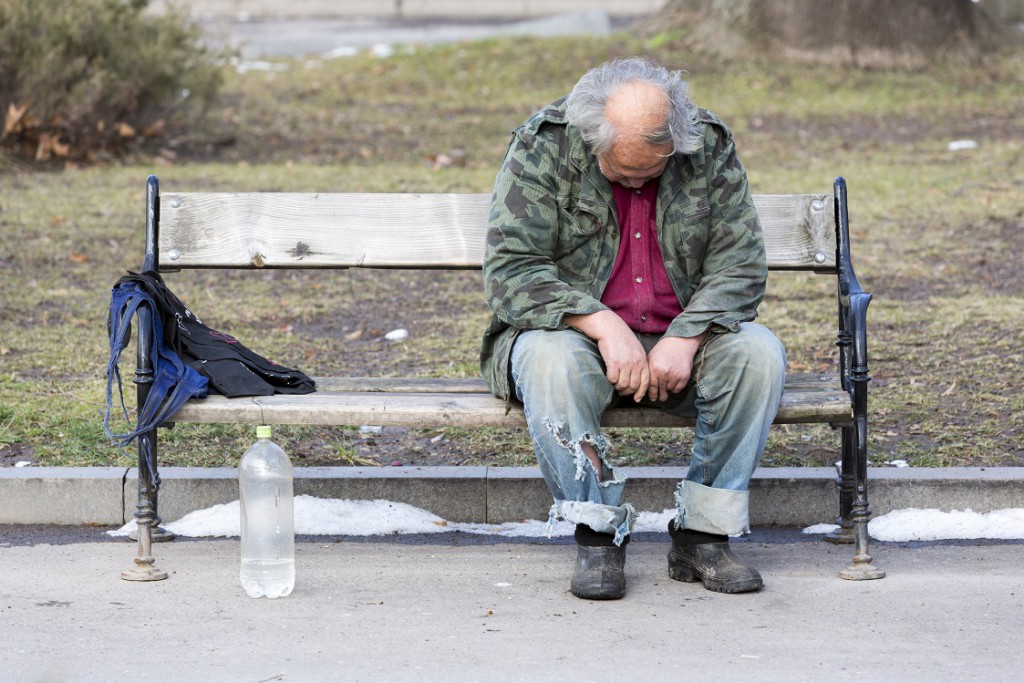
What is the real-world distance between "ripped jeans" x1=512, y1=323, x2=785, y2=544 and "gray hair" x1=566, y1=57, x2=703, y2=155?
1.84 ft

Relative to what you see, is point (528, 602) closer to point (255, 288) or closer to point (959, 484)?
point (959, 484)

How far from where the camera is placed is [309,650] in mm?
3533

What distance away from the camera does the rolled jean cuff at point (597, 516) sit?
385 centimetres

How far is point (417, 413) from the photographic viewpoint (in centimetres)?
397

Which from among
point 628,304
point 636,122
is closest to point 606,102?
point 636,122

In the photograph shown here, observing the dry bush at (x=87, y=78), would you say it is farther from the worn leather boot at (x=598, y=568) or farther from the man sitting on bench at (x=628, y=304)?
the worn leather boot at (x=598, y=568)

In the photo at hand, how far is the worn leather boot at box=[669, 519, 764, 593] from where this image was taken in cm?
394

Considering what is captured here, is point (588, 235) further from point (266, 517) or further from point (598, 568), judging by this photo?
point (266, 517)

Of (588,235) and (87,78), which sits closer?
(588,235)

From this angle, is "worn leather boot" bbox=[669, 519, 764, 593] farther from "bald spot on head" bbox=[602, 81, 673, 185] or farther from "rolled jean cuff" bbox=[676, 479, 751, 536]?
"bald spot on head" bbox=[602, 81, 673, 185]

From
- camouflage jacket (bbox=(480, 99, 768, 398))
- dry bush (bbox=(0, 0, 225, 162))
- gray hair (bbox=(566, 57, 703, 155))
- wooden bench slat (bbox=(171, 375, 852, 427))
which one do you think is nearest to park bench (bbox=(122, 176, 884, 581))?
wooden bench slat (bbox=(171, 375, 852, 427))

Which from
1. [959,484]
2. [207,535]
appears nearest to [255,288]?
[207,535]

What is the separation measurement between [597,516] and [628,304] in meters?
0.65

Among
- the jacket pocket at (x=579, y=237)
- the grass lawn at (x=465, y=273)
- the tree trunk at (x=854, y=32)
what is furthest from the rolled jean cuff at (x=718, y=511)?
the tree trunk at (x=854, y=32)
